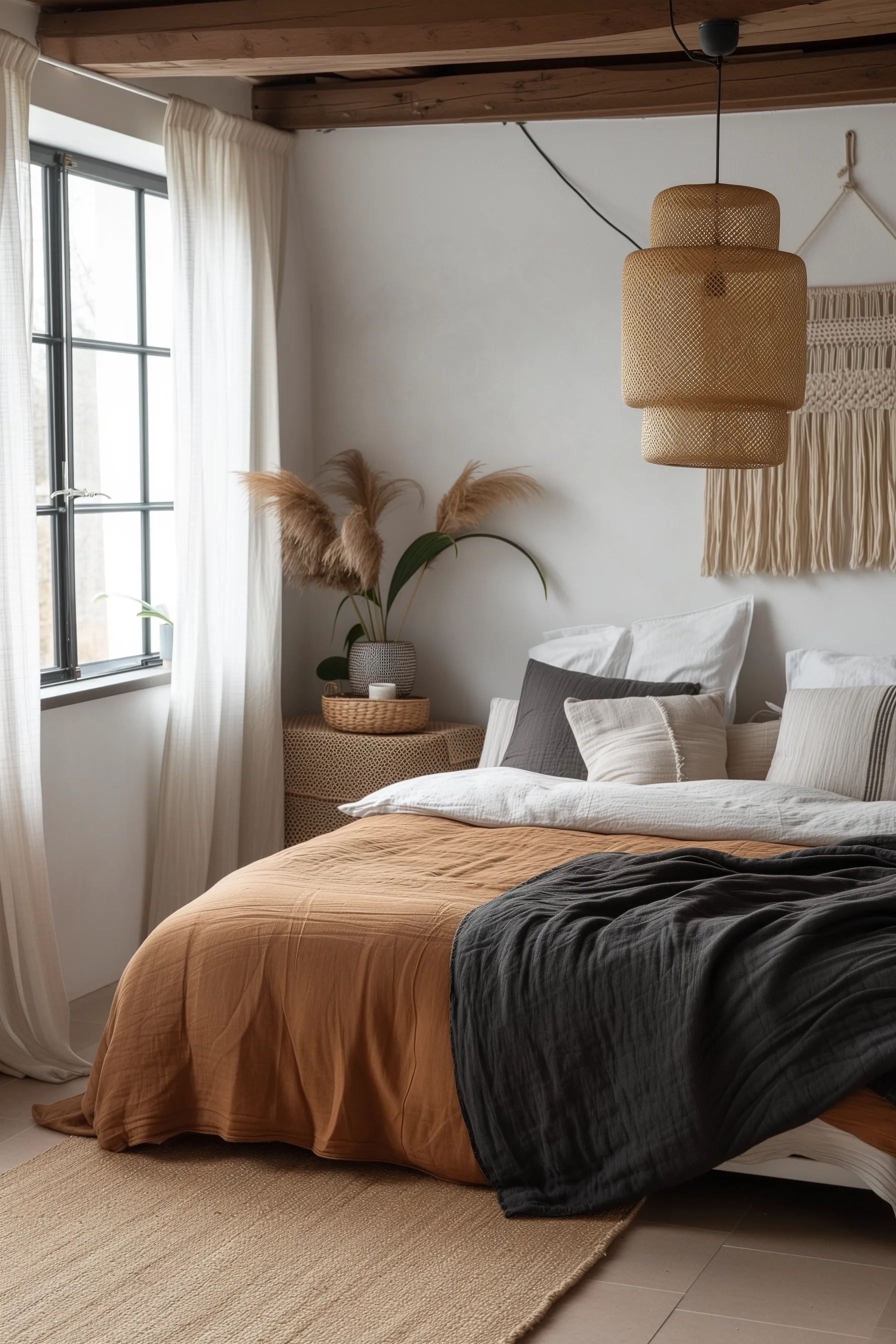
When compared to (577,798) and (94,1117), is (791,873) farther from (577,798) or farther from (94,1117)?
(94,1117)

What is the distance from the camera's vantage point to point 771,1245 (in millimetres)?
2680

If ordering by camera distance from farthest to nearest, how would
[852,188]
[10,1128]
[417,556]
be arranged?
[417,556], [852,188], [10,1128]

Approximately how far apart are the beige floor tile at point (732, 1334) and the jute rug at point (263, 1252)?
20 centimetres

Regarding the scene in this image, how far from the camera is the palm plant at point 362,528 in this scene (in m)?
4.69

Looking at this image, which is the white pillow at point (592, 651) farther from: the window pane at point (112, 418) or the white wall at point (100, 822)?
the window pane at point (112, 418)

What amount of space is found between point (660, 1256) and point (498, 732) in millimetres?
2264

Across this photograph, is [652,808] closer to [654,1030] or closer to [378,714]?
[654,1030]

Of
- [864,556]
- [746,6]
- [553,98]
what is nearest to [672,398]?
[746,6]

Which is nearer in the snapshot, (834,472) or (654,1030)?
(654,1030)

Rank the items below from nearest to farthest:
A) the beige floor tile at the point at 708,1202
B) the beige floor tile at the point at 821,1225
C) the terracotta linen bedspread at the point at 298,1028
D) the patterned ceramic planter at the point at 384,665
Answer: the beige floor tile at the point at 821,1225 → the beige floor tile at the point at 708,1202 → the terracotta linen bedspread at the point at 298,1028 → the patterned ceramic planter at the point at 384,665

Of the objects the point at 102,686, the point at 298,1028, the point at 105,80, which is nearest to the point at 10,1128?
the point at 298,1028

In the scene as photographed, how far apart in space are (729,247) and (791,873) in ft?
4.53

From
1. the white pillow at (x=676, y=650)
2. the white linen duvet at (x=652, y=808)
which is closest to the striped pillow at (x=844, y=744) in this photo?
the white linen duvet at (x=652, y=808)

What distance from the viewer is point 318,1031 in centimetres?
295
